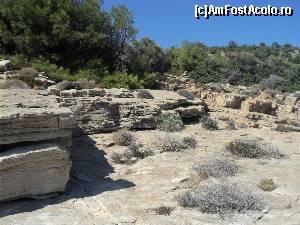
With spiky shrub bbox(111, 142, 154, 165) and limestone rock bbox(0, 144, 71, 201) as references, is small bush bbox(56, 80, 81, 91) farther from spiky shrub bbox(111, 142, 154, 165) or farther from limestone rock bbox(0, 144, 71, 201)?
limestone rock bbox(0, 144, 71, 201)

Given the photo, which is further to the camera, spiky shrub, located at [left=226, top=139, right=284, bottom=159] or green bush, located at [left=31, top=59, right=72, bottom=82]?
green bush, located at [left=31, top=59, right=72, bottom=82]

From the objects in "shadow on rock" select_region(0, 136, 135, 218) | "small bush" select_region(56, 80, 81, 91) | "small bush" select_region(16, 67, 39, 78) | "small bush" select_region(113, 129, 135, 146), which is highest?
"small bush" select_region(16, 67, 39, 78)

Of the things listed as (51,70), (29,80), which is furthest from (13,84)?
(51,70)

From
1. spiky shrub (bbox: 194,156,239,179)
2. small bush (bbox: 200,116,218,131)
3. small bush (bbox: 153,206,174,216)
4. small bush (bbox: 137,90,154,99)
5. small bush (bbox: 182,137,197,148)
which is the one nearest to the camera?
small bush (bbox: 153,206,174,216)

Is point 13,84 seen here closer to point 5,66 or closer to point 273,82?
point 5,66

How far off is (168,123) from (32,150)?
755cm

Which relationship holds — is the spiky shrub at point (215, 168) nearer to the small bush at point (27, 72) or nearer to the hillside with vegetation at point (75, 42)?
the small bush at point (27, 72)

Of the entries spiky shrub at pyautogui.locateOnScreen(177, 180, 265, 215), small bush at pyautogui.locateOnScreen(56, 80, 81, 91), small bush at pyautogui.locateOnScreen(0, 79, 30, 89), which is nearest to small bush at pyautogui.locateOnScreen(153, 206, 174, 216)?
spiky shrub at pyautogui.locateOnScreen(177, 180, 265, 215)

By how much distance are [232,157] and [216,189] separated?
3.73m

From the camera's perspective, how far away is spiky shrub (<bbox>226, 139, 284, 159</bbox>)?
13.1 m

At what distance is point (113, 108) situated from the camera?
50.5 feet

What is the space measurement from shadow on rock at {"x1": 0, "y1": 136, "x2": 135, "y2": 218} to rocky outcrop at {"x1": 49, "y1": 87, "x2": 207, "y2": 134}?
772mm

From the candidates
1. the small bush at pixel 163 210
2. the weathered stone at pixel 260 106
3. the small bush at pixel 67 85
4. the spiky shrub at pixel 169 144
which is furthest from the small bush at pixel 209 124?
the small bush at pixel 163 210

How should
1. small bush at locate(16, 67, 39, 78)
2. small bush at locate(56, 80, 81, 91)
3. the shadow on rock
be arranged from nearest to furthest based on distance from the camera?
1. the shadow on rock
2. small bush at locate(56, 80, 81, 91)
3. small bush at locate(16, 67, 39, 78)
